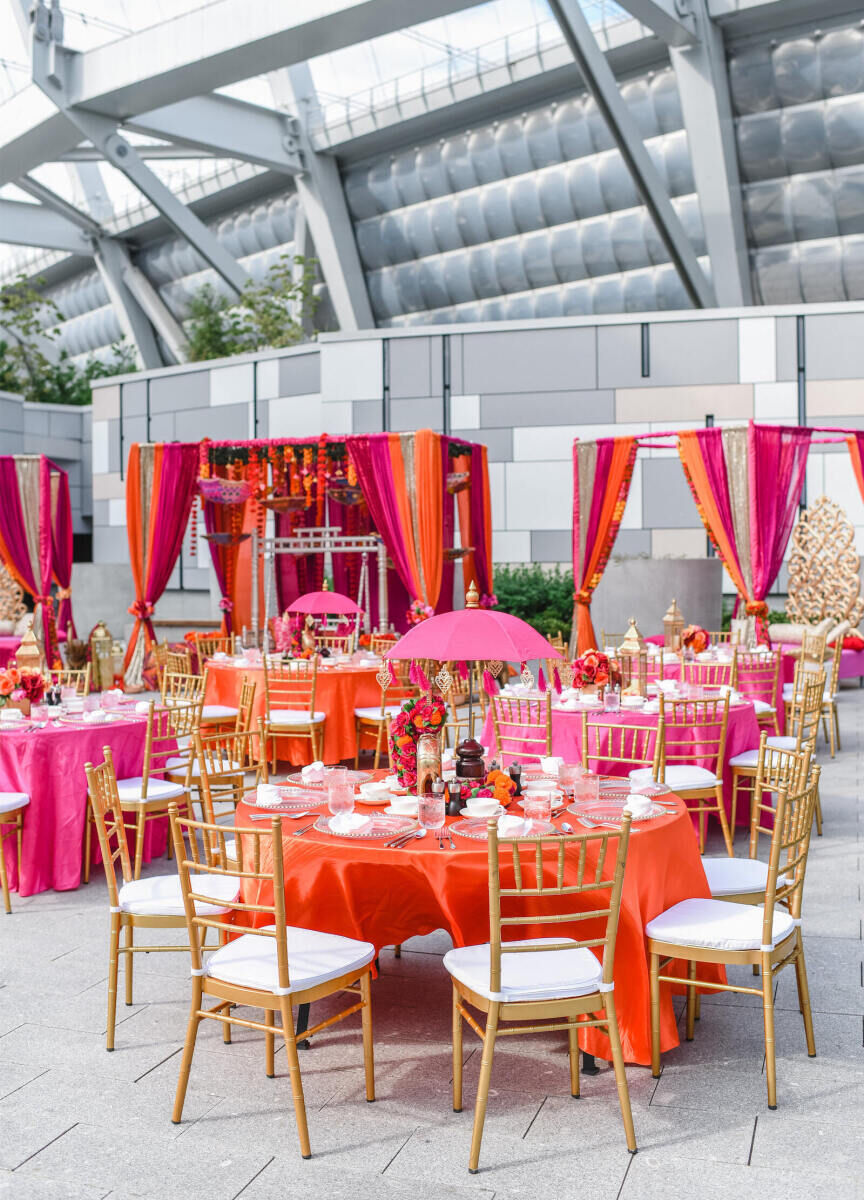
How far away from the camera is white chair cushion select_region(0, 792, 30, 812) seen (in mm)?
4598

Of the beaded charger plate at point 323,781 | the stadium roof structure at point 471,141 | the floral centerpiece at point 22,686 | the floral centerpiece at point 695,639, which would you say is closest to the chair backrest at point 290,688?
the floral centerpiece at point 22,686

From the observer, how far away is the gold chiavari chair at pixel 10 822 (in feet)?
15.0

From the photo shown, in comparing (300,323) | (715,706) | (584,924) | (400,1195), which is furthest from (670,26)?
(400,1195)

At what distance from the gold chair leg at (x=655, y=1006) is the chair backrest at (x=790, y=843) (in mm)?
301

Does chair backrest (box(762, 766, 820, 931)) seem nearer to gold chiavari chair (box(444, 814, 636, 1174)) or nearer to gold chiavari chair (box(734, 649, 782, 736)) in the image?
gold chiavari chair (box(444, 814, 636, 1174))

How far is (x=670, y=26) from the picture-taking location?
12.7 metres

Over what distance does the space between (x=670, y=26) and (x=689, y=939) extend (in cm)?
1262

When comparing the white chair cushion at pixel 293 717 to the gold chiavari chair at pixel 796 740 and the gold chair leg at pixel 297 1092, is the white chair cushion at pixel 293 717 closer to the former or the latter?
the gold chiavari chair at pixel 796 740

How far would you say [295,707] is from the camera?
7.31m

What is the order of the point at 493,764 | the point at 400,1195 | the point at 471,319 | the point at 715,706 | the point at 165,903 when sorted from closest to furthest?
the point at 400,1195, the point at 165,903, the point at 493,764, the point at 715,706, the point at 471,319

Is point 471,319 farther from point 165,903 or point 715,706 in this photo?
point 165,903

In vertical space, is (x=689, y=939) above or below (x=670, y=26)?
below

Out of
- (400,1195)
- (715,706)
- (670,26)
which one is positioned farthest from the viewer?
(670,26)

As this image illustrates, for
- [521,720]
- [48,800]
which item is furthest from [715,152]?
[48,800]
